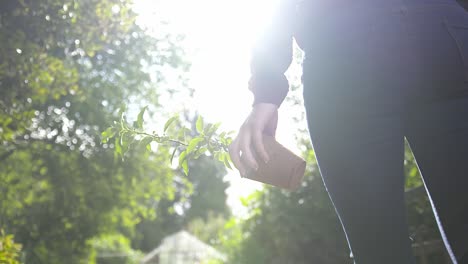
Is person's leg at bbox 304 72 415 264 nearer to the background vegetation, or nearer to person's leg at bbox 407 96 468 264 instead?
person's leg at bbox 407 96 468 264

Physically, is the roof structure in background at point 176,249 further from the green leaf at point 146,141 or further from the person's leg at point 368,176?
the person's leg at point 368,176

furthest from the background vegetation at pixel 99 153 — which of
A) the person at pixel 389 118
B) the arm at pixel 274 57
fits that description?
the person at pixel 389 118

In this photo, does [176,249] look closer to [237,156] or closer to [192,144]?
[192,144]

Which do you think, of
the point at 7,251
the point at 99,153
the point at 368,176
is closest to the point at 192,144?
the point at 368,176

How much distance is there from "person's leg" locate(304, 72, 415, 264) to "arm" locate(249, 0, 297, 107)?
169mm

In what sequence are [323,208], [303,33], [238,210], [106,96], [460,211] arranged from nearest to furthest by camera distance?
[460,211] < [303,33] < [323,208] < [238,210] < [106,96]

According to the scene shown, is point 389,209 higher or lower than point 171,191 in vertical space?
higher

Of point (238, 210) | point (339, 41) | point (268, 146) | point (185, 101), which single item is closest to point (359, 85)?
point (339, 41)

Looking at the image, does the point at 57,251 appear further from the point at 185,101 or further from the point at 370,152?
the point at 370,152

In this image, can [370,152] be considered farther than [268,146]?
No

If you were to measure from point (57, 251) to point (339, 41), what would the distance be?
12755 mm

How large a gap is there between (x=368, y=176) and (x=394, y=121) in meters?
0.12

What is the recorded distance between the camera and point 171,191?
13.6m

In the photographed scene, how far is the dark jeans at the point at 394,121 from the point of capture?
940 millimetres
